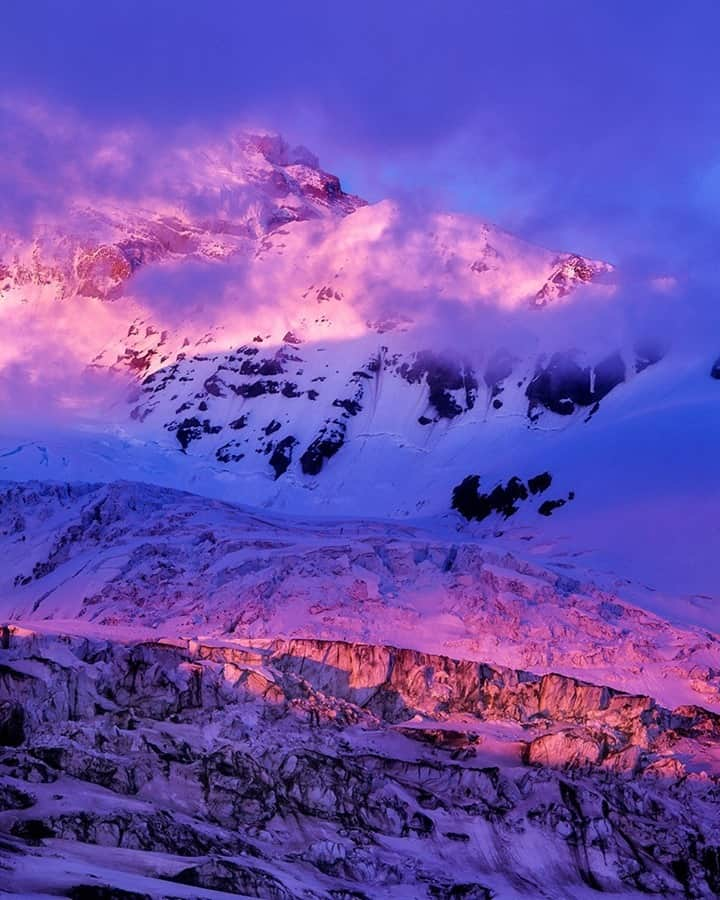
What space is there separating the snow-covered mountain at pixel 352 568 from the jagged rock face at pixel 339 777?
0.11 metres

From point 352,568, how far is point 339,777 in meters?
24.4

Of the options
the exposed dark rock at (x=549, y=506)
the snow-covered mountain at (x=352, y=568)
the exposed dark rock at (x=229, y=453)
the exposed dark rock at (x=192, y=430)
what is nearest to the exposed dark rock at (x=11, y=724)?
the snow-covered mountain at (x=352, y=568)

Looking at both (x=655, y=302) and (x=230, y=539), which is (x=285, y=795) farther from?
(x=655, y=302)

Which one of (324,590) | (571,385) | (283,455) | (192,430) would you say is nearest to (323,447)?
(283,455)

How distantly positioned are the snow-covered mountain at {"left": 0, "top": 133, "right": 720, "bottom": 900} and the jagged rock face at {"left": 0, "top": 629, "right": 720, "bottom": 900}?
109 mm

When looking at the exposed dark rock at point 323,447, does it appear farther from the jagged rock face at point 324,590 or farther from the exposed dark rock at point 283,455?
the jagged rock face at point 324,590

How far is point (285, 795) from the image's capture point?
44.1 m

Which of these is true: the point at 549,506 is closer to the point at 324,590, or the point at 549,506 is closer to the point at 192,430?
the point at 324,590

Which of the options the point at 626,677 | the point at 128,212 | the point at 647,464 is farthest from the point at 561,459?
the point at 128,212

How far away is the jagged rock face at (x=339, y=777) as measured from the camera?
130ft

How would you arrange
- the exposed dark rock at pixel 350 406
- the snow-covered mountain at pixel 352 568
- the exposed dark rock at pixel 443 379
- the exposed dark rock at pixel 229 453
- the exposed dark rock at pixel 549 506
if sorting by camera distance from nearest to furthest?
the snow-covered mountain at pixel 352 568 → the exposed dark rock at pixel 549 506 → the exposed dark rock at pixel 229 453 → the exposed dark rock at pixel 443 379 → the exposed dark rock at pixel 350 406

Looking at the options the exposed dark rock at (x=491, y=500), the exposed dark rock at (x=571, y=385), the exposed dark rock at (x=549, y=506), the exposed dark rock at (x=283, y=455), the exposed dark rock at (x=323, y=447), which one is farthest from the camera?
the exposed dark rock at (x=283, y=455)

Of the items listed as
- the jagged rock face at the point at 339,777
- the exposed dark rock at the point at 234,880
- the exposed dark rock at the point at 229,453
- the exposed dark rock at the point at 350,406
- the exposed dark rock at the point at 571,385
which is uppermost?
the exposed dark rock at the point at 571,385

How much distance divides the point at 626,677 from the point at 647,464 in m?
29.0
